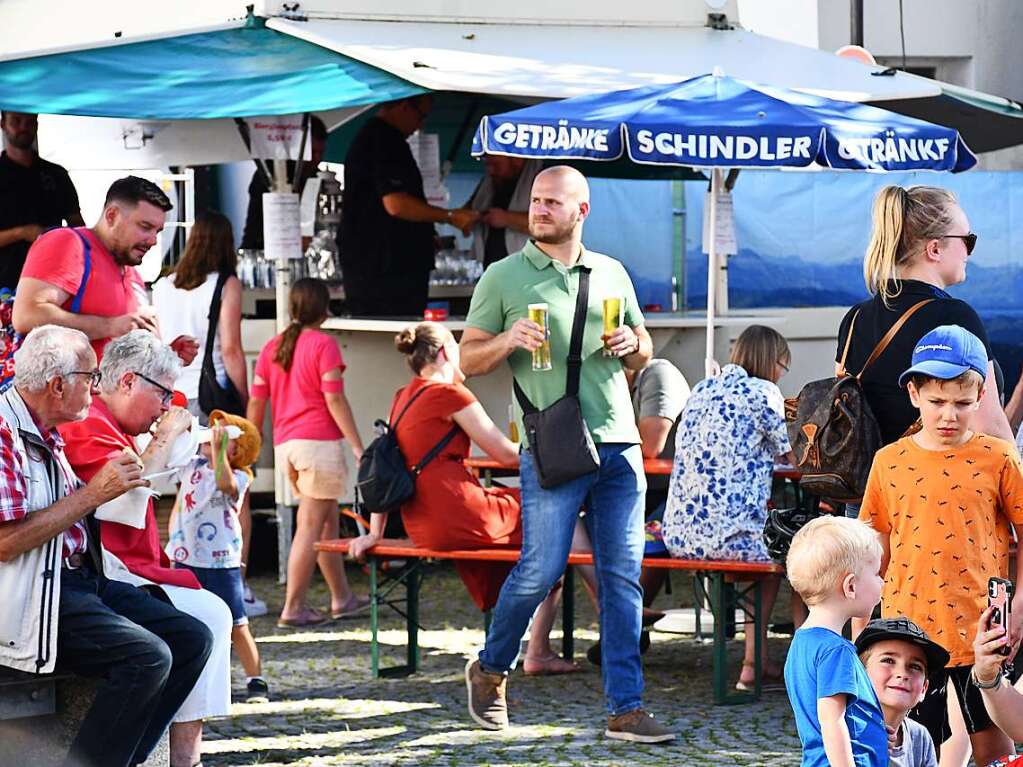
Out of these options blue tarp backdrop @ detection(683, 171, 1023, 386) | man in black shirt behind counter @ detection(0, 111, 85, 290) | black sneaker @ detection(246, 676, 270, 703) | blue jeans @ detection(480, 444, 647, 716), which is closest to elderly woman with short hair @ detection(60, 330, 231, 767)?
blue jeans @ detection(480, 444, 647, 716)

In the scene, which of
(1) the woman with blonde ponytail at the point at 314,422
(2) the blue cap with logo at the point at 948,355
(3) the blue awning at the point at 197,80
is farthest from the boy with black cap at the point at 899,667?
(3) the blue awning at the point at 197,80

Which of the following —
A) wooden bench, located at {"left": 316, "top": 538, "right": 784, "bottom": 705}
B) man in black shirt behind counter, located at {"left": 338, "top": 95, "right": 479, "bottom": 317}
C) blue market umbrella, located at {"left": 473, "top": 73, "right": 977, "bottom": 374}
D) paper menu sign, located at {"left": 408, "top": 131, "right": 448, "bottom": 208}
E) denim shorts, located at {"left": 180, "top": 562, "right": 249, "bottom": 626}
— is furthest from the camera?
paper menu sign, located at {"left": 408, "top": 131, "right": 448, "bottom": 208}

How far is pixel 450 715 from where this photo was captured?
6.98 meters

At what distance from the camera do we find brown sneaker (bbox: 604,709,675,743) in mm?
6480

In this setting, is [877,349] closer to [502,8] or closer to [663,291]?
[502,8]

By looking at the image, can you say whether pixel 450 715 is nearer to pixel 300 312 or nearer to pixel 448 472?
pixel 448 472

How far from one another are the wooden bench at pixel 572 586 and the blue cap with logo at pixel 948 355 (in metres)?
2.14

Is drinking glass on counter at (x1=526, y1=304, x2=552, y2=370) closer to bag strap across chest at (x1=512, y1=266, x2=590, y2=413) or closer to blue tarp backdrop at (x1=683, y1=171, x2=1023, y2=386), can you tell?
bag strap across chest at (x1=512, y1=266, x2=590, y2=413)

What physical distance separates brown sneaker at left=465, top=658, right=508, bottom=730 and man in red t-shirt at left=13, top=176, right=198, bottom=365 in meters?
1.67

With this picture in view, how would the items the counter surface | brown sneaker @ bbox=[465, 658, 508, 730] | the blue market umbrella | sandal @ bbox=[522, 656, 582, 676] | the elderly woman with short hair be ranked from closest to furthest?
1. the elderly woman with short hair
2. brown sneaker @ bbox=[465, 658, 508, 730]
3. the blue market umbrella
4. sandal @ bbox=[522, 656, 582, 676]
5. the counter surface

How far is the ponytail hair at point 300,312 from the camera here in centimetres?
898

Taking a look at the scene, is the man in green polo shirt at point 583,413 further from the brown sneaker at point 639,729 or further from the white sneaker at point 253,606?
the white sneaker at point 253,606

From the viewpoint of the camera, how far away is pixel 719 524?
7094 millimetres

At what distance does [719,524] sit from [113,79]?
12.5 feet
